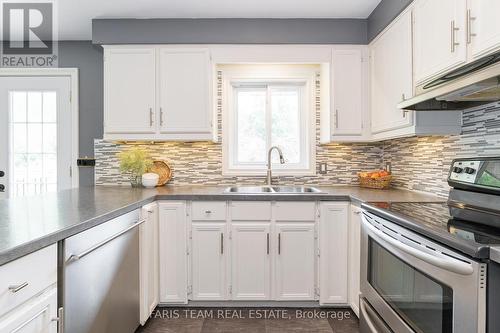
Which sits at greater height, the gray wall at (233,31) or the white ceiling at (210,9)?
the white ceiling at (210,9)

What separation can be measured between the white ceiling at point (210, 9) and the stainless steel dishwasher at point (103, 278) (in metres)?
1.68

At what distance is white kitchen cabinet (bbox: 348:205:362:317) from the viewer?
7.66 ft

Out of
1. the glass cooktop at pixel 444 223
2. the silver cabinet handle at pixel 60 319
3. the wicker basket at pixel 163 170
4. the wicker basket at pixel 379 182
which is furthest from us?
the wicker basket at pixel 163 170

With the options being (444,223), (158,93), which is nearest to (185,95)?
(158,93)

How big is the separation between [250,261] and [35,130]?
2489 millimetres

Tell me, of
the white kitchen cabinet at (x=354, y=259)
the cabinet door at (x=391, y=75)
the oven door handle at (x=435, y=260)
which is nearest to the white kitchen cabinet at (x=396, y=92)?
the cabinet door at (x=391, y=75)

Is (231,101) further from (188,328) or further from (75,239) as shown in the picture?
(75,239)

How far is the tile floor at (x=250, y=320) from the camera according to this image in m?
Result: 2.29

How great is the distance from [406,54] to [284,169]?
144cm

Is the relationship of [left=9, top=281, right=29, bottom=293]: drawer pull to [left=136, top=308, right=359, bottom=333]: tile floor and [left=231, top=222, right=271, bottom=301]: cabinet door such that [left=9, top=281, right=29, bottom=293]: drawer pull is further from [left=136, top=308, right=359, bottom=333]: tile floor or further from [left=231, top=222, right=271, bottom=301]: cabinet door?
[left=231, top=222, right=271, bottom=301]: cabinet door

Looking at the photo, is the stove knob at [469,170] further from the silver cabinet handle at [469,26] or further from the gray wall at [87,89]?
the gray wall at [87,89]

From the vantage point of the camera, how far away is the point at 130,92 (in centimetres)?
287

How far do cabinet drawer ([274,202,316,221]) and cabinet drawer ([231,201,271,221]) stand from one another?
0.07 m

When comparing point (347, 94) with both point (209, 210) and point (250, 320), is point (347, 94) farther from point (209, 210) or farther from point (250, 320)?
point (250, 320)
